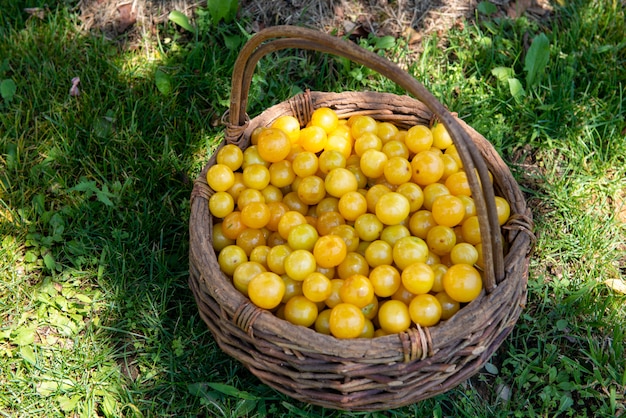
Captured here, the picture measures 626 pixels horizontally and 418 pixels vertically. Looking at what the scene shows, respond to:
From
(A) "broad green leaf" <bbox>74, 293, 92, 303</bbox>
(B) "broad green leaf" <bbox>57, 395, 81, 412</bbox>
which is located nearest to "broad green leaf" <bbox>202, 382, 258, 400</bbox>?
(B) "broad green leaf" <bbox>57, 395, 81, 412</bbox>

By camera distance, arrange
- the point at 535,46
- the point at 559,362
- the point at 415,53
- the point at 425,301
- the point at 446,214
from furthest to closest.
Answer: the point at 415,53 → the point at 535,46 → the point at 559,362 → the point at 446,214 → the point at 425,301

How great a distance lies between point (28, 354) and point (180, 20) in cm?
199

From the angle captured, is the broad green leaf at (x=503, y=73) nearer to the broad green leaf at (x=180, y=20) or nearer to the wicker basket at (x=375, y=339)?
the wicker basket at (x=375, y=339)

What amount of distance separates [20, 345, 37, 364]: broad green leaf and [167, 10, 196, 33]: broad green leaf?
193 cm

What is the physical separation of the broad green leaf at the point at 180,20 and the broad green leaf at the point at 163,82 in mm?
324

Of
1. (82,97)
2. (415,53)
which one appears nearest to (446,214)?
(415,53)

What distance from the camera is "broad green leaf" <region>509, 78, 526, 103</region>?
10.7 feet

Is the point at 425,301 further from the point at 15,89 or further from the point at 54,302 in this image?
the point at 15,89

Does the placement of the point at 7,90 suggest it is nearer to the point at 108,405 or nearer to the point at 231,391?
the point at 108,405

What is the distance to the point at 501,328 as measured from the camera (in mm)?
2213

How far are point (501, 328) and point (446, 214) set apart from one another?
1.52 ft

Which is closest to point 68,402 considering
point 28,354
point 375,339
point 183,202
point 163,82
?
point 28,354

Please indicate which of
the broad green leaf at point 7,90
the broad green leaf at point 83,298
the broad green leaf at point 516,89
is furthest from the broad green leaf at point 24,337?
the broad green leaf at point 516,89

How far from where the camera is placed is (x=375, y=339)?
79.6 inches
